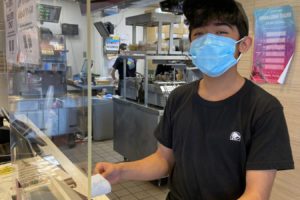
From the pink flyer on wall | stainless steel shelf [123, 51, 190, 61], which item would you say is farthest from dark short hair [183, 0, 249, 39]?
stainless steel shelf [123, 51, 190, 61]

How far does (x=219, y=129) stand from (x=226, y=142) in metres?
0.05

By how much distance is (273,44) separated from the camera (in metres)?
2.00

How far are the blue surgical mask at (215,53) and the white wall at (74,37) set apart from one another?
22.8 inches

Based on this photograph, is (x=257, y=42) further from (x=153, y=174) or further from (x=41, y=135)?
(x=41, y=135)

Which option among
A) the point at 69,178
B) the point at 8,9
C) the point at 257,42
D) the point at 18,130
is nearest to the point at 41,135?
the point at 18,130

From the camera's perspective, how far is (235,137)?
34.5 inches

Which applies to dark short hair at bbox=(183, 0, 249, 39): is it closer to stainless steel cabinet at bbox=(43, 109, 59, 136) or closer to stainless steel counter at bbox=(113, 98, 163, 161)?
stainless steel cabinet at bbox=(43, 109, 59, 136)

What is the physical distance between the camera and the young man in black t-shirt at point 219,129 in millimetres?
825

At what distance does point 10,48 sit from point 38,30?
0.54 metres

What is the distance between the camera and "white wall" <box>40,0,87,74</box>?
0.45 metres

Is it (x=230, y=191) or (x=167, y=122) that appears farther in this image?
(x=167, y=122)

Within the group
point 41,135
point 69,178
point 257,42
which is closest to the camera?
point 69,178

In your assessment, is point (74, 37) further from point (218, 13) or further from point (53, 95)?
point (218, 13)

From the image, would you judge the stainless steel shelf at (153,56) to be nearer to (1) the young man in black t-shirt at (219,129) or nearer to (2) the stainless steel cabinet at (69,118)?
(1) the young man in black t-shirt at (219,129)
